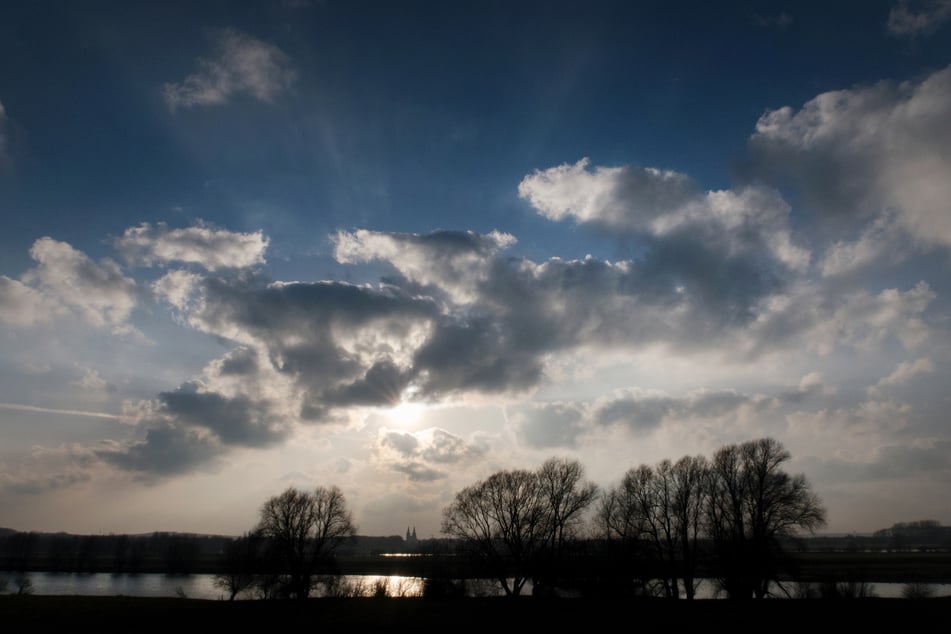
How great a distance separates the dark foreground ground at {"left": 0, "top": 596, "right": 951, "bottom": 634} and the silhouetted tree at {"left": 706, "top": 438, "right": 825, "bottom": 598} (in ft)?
33.8

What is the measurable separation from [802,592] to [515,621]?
2606 cm

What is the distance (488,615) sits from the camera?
3372 cm

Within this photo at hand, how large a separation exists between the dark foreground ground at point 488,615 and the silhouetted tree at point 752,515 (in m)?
10.3

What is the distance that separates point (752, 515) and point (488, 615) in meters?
28.4

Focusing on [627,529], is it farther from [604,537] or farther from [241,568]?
[241,568]

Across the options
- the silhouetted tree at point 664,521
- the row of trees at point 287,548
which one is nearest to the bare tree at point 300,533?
the row of trees at point 287,548

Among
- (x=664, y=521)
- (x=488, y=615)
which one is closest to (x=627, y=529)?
(x=664, y=521)

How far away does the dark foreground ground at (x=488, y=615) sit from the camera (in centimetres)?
2806

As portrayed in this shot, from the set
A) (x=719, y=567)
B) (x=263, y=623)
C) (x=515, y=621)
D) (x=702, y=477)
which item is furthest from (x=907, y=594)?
(x=263, y=623)

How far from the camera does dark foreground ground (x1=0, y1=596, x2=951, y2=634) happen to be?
28062 mm

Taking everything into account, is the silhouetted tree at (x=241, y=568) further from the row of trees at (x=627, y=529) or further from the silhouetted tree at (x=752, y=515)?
the silhouetted tree at (x=752, y=515)

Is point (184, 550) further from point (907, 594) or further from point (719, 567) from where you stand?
point (907, 594)

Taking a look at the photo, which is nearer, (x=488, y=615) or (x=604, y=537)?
(x=488, y=615)

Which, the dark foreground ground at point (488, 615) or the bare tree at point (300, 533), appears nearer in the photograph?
the dark foreground ground at point (488, 615)
